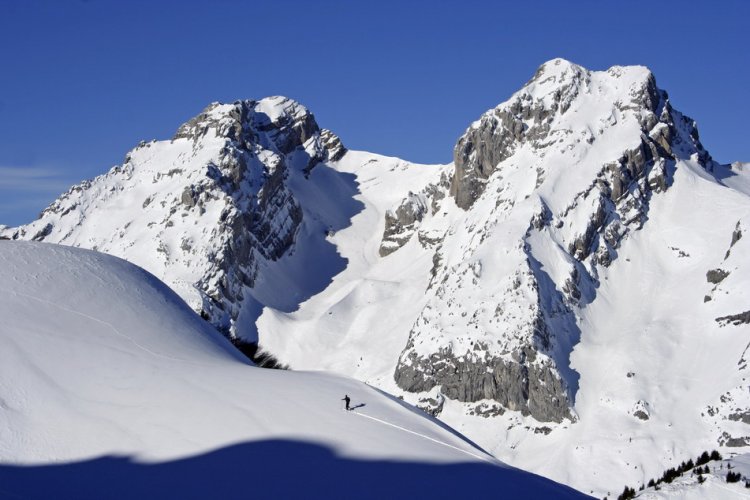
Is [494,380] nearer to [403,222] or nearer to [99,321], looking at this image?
[403,222]

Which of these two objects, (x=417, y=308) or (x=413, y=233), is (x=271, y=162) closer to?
(x=413, y=233)

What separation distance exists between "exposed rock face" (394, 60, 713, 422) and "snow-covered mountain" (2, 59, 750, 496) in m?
0.31

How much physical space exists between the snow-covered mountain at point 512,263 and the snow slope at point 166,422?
80167 mm

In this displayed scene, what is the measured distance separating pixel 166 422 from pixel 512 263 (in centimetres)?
10855

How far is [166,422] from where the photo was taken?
1648 centimetres

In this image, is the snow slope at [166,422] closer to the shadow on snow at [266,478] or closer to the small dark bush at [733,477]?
the shadow on snow at [266,478]

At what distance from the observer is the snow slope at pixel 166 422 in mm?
14742

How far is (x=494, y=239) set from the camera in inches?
5059

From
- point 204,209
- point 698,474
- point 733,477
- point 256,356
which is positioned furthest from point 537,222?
point 733,477

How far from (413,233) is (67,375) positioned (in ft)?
495

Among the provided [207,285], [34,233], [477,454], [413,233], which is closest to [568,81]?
[413,233]

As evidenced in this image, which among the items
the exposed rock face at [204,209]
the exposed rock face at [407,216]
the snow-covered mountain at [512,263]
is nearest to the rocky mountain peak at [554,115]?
the snow-covered mountain at [512,263]

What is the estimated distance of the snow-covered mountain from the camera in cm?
10894

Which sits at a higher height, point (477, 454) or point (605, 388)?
point (605, 388)
